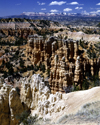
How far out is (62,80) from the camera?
65.1 feet

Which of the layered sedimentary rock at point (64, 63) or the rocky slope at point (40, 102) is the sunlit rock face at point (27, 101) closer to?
the rocky slope at point (40, 102)

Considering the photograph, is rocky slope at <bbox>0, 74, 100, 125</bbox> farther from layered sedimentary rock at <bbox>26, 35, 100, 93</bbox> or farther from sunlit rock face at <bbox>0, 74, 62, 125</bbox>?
layered sedimentary rock at <bbox>26, 35, 100, 93</bbox>

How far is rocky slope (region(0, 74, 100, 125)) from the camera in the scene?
9.90 meters

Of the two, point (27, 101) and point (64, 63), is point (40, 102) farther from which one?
point (64, 63)

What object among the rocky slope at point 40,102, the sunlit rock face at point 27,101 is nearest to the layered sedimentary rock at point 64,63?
the rocky slope at point 40,102

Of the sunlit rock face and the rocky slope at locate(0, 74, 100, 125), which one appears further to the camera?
the sunlit rock face

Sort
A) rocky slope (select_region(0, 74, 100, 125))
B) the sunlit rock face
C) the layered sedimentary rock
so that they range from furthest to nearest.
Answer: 1. the layered sedimentary rock
2. the sunlit rock face
3. rocky slope (select_region(0, 74, 100, 125))

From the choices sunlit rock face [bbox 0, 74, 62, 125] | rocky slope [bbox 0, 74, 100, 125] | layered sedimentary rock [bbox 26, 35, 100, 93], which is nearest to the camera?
rocky slope [bbox 0, 74, 100, 125]

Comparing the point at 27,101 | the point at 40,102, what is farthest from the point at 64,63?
the point at 40,102

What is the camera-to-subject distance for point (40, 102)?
38.9 ft

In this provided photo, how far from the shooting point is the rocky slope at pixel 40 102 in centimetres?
990

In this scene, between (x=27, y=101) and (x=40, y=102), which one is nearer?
(x=40, y=102)

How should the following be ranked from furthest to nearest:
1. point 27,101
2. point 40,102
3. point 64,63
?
point 64,63 < point 27,101 < point 40,102

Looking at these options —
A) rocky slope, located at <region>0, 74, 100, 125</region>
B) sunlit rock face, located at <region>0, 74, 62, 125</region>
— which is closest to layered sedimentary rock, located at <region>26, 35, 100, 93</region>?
rocky slope, located at <region>0, 74, 100, 125</region>
